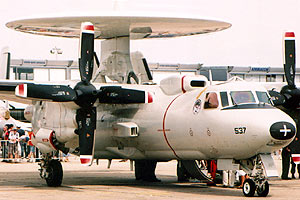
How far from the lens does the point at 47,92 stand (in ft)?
58.5

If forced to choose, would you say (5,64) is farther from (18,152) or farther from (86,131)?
A: (18,152)

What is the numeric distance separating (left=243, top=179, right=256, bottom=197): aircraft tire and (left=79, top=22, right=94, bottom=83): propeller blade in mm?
6159

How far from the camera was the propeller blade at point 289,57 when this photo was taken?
63.9 feet

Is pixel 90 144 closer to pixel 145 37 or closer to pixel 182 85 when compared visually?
pixel 182 85

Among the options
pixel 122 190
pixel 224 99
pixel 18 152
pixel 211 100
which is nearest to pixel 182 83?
pixel 211 100

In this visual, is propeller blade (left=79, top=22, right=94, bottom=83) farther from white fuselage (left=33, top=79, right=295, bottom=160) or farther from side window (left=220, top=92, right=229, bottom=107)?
side window (left=220, top=92, right=229, bottom=107)

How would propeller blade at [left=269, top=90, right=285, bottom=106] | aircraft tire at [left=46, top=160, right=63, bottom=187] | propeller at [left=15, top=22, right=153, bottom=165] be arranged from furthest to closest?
aircraft tire at [left=46, top=160, right=63, bottom=187] < propeller blade at [left=269, top=90, right=285, bottom=106] < propeller at [left=15, top=22, right=153, bottom=165]

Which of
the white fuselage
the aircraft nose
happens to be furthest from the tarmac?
the aircraft nose

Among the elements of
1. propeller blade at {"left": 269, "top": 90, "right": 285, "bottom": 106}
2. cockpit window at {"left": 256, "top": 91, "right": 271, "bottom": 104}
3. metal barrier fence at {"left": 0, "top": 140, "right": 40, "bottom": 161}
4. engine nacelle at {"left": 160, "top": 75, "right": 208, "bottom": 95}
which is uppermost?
engine nacelle at {"left": 160, "top": 75, "right": 208, "bottom": 95}

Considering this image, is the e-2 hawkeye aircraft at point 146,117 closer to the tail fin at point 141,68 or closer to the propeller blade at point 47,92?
the propeller blade at point 47,92

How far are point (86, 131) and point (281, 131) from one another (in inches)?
255

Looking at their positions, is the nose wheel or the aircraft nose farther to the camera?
the nose wheel

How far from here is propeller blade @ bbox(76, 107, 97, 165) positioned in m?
18.7

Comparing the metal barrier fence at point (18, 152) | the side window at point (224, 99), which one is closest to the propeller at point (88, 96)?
the side window at point (224, 99)
